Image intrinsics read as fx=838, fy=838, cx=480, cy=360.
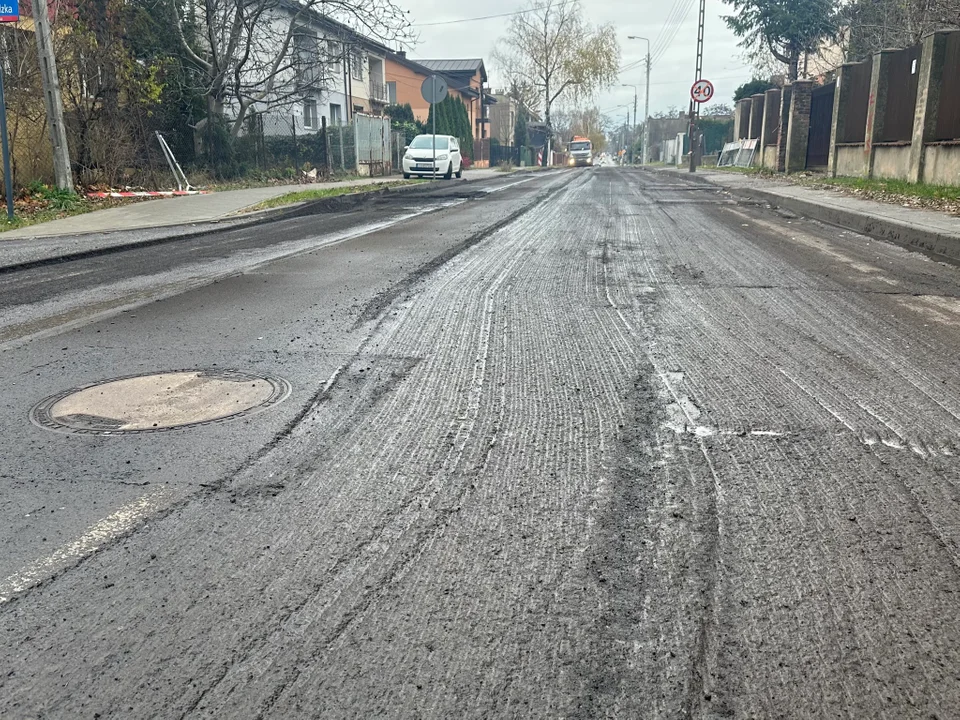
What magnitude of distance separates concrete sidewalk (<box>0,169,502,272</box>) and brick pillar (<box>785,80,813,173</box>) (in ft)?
64.3

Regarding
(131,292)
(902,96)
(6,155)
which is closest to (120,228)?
(6,155)

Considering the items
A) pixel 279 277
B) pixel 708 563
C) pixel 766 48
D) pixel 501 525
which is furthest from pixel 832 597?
pixel 766 48

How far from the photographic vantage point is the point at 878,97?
20812mm

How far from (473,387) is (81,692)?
2487 millimetres

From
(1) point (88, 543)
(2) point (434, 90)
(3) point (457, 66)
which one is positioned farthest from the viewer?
(3) point (457, 66)

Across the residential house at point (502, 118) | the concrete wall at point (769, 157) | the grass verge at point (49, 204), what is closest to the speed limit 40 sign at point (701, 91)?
the concrete wall at point (769, 157)

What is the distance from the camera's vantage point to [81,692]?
1.86 meters

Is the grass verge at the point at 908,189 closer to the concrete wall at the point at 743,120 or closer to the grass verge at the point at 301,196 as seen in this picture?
the grass verge at the point at 301,196

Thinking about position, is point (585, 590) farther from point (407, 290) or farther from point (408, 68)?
point (408, 68)

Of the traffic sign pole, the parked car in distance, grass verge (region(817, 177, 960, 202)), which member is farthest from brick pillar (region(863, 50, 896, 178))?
the traffic sign pole

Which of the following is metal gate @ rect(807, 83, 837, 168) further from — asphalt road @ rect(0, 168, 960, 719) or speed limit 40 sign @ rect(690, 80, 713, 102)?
asphalt road @ rect(0, 168, 960, 719)

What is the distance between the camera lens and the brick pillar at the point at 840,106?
24.0m

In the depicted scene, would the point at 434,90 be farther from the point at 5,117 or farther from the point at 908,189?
the point at 5,117

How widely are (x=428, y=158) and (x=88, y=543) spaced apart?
28.5 metres
